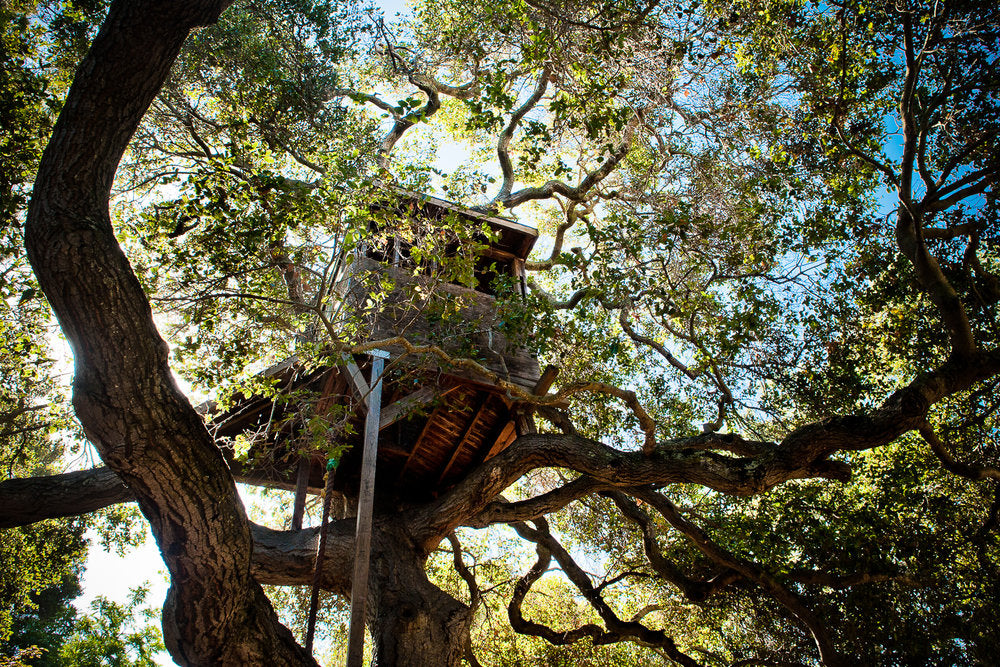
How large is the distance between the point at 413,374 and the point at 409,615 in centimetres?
277

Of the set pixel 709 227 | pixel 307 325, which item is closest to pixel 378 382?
pixel 307 325

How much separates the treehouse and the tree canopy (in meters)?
0.14

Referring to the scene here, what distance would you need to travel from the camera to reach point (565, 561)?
29.7 ft

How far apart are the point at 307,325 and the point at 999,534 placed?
29.7 ft

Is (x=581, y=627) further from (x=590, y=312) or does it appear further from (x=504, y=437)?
(x=590, y=312)

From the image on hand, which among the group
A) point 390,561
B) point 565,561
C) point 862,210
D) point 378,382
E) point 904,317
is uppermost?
point 862,210

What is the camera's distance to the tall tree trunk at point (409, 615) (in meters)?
5.89

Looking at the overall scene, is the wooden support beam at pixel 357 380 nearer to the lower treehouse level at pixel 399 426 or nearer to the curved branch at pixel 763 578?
the lower treehouse level at pixel 399 426

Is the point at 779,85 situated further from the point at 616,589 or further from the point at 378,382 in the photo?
the point at 616,589

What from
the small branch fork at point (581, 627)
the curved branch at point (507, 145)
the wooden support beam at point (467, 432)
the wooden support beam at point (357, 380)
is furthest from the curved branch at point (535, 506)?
the curved branch at point (507, 145)

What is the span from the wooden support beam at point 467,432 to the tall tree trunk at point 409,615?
216cm

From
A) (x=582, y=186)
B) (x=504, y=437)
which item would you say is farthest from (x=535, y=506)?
(x=582, y=186)

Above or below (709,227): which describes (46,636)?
below

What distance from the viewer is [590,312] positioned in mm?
8516
